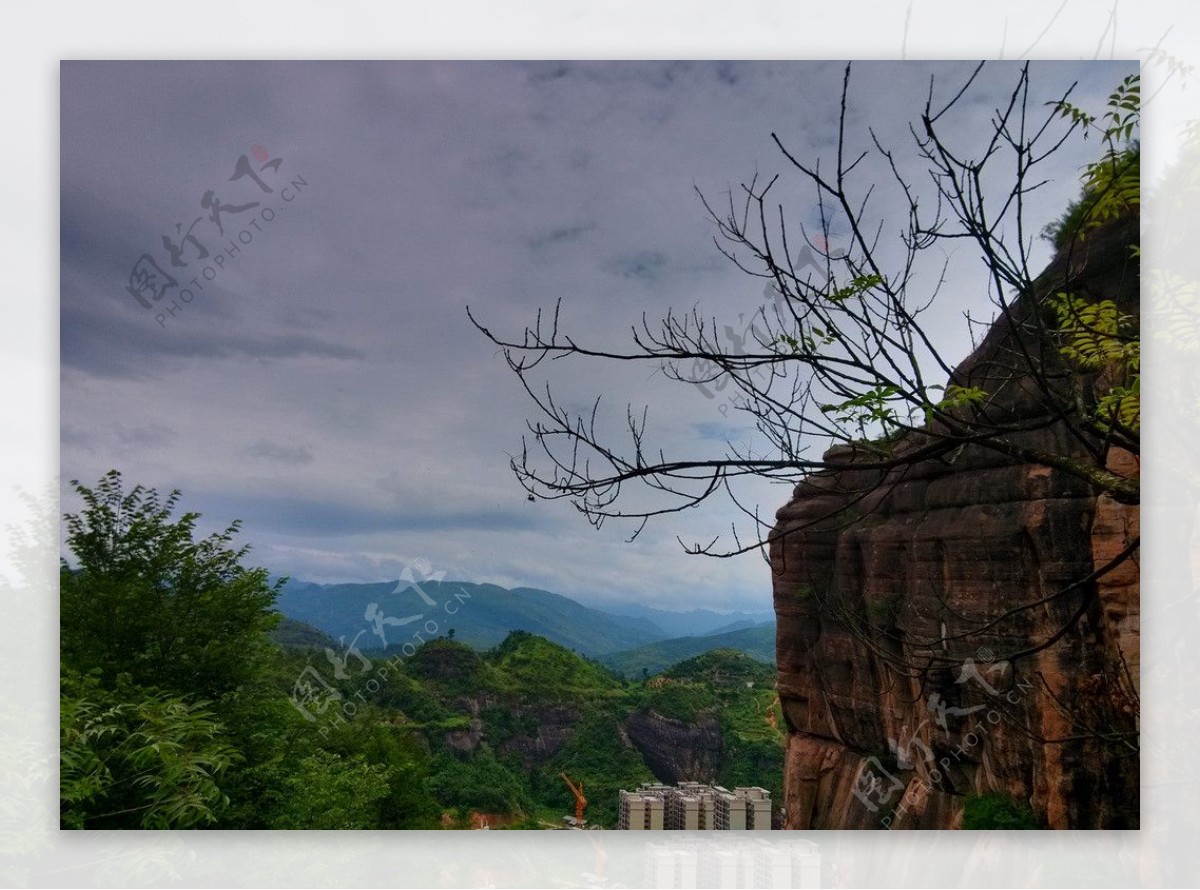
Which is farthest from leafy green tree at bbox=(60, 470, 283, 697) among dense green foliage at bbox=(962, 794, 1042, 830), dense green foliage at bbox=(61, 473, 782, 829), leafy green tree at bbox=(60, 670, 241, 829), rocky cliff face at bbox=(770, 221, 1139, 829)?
dense green foliage at bbox=(962, 794, 1042, 830)

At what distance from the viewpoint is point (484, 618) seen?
4.62m

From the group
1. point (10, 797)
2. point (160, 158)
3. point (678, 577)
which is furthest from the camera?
point (678, 577)

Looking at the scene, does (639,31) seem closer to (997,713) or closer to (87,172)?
(87,172)

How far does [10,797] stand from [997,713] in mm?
4186

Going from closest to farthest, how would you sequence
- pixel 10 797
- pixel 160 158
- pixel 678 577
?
pixel 10 797, pixel 160 158, pixel 678 577

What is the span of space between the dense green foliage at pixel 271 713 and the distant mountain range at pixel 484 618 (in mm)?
72

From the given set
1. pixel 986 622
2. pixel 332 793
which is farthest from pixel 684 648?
pixel 332 793

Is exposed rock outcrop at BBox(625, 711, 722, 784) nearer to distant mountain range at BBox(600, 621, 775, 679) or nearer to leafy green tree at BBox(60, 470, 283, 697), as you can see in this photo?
distant mountain range at BBox(600, 621, 775, 679)

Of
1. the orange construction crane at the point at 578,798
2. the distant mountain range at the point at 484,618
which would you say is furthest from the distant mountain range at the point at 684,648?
the orange construction crane at the point at 578,798

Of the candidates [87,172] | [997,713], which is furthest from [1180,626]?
[87,172]

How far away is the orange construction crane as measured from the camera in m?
4.38

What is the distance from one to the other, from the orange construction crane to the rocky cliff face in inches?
35.6

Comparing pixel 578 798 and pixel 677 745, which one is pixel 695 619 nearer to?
pixel 677 745

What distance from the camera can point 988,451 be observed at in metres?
4.74
